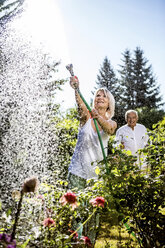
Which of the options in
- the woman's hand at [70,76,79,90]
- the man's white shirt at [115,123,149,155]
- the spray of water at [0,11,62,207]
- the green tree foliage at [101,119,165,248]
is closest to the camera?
the green tree foliage at [101,119,165,248]

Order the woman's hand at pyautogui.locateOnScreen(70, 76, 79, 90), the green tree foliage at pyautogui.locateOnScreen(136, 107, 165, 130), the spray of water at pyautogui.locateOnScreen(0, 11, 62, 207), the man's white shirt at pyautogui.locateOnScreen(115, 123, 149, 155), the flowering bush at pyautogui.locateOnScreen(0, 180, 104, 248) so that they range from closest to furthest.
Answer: the flowering bush at pyautogui.locateOnScreen(0, 180, 104, 248) < the woman's hand at pyautogui.locateOnScreen(70, 76, 79, 90) < the man's white shirt at pyautogui.locateOnScreen(115, 123, 149, 155) < the spray of water at pyautogui.locateOnScreen(0, 11, 62, 207) < the green tree foliage at pyautogui.locateOnScreen(136, 107, 165, 130)

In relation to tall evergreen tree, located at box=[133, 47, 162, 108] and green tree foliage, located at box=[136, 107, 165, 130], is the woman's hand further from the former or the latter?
tall evergreen tree, located at box=[133, 47, 162, 108]

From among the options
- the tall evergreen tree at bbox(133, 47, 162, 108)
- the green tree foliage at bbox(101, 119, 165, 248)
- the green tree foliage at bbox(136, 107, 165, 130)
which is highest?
the tall evergreen tree at bbox(133, 47, 162, 108)

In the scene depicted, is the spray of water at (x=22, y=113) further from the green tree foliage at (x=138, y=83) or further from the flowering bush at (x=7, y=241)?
the green tree foliage at (x=138, y=83)

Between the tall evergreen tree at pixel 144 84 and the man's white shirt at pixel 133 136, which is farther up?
the tall evergreen tree at pixel 144 84

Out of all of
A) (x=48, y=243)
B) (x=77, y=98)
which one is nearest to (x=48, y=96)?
(x=77, y=98)

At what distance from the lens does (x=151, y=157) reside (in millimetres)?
1565

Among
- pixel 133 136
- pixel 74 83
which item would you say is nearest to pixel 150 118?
pixel 133 136

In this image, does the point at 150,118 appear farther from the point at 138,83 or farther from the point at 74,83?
the point at 74,83

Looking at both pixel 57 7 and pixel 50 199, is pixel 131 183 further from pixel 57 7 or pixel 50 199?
pixel 57 7

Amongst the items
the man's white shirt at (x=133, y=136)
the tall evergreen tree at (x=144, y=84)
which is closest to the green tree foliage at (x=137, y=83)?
the tall evergreen tree at (x=144, y=84)

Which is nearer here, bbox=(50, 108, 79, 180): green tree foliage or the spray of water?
the spray of water

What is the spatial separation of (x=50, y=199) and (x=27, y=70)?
5890 mm

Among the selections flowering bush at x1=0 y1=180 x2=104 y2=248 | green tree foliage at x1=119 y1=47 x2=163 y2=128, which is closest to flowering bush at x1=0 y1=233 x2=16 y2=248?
flowering bush at x1=0 y1=180 x2=104 y2=248
